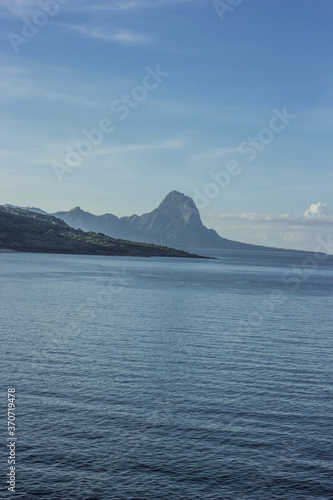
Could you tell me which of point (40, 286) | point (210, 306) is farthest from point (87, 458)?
point (40, 286)

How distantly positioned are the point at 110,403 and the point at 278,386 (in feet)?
40.6

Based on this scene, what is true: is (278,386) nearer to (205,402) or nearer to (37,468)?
(205,402)

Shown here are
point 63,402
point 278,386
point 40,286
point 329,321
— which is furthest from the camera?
point 40,286

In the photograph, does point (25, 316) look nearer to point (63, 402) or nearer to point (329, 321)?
point (63, 402)

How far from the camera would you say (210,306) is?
263 feet

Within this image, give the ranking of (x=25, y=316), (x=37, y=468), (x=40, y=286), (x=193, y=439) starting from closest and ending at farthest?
(x=37, y=468)
(x=193, y=439)
(x=25, y=316)
(x=40, y=286)

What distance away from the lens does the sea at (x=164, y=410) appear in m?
20.4

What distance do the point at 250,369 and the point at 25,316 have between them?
1258 inches

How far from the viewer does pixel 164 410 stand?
92.4 feet

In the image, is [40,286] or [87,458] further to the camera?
[40,286]

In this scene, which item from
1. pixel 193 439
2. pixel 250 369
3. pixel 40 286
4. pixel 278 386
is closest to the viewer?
pixel 193 439

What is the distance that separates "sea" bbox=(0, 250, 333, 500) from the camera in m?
20.4

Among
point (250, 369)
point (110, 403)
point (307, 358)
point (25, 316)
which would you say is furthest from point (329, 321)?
point (110, 403)

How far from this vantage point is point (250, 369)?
127 feet
